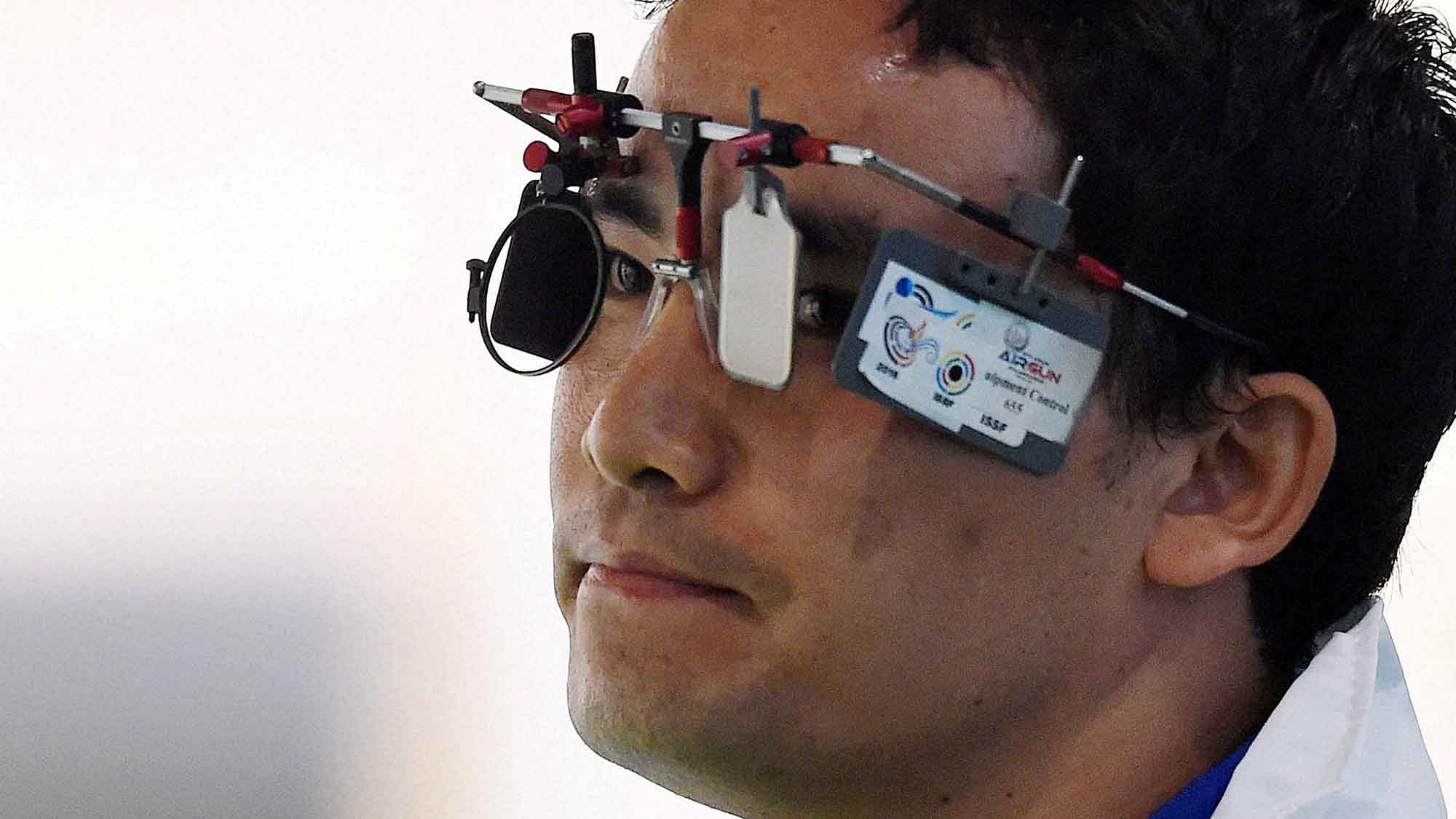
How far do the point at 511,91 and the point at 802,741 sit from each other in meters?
0.51

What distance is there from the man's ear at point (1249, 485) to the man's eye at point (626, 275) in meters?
0.40

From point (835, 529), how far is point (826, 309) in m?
0.14

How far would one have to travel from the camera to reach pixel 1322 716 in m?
1.18

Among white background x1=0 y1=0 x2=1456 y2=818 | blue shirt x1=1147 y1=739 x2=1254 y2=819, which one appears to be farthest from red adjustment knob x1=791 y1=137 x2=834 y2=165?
white background x1=0 y1=0 x2=1456 y2=818

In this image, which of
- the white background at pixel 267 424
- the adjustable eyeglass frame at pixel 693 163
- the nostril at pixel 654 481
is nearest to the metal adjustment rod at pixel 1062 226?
the adjustable eyeglass frame at pixel 693 163

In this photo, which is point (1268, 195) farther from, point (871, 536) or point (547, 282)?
point (547, 282)

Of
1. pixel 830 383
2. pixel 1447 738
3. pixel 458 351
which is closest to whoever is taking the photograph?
pixel 830 383

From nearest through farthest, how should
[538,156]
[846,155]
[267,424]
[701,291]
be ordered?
[846,155], [701,291], [538,156], [267,424]

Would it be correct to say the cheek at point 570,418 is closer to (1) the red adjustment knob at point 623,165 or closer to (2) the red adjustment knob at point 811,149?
(1) the red adjustment knob at point 623,165

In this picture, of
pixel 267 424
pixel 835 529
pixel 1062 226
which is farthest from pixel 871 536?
pixel 267 424

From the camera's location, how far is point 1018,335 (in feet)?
3.36

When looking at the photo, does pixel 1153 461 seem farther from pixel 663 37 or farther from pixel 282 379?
pixel 282 379

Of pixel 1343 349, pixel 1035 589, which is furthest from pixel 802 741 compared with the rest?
pixel 1343 349

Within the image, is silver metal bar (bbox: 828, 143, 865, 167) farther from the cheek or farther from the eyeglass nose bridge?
the cheek
